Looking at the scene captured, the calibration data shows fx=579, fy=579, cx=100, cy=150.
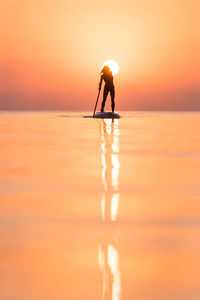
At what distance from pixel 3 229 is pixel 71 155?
473 centimetres

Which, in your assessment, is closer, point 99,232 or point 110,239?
point 110,239

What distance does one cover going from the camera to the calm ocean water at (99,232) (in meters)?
2.10

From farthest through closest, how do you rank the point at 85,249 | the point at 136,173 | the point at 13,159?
the point at 13,159, the point at 136,173, the point at 85,249

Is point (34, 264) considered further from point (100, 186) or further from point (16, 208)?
point (100, 186)

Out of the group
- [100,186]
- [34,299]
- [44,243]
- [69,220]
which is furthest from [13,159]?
[34,299]

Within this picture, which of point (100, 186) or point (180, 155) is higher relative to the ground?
point (180, 155)

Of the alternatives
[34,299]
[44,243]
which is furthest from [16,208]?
[34,299]

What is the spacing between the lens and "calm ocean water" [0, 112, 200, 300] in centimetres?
210

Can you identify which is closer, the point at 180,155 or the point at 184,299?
the point at 184,299

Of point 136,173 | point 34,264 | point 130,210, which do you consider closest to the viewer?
point 34,264

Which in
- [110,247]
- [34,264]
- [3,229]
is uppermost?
[3,229]

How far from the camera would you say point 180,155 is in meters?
7.81

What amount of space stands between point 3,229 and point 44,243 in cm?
41

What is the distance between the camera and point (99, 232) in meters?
3.04
